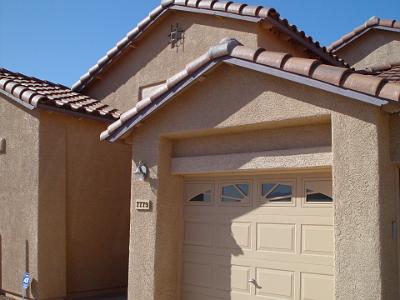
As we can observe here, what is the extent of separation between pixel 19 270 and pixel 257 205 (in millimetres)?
6303

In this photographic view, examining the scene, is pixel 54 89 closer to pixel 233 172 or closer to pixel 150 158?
pixel 150 158

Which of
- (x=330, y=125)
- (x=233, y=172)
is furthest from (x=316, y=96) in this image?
(x=233, y=172)

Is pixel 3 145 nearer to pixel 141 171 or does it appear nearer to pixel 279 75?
pixel 141 171

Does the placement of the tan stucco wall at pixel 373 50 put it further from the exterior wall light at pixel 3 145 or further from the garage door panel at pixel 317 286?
the exterior wall light at pixel 3 145

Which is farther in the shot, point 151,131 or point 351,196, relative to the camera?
point 151,131

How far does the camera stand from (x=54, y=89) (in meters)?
13.5

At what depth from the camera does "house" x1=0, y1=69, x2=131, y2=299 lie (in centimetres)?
1149

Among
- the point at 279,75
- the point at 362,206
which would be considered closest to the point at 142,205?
the point at 279,75

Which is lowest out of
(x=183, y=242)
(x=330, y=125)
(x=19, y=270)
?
(x=19, y=270)

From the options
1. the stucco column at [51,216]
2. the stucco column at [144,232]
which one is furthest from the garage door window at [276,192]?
the stucco column at [51,216]

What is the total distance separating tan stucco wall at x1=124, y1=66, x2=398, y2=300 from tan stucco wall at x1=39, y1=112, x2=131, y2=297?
2.80 metres

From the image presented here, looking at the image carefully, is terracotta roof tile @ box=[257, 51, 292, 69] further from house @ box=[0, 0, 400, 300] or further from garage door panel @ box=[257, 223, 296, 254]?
garage door panel @ box=[257, 223, 296, 254]

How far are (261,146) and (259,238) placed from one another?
1542mm

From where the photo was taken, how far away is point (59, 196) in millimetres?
11797
